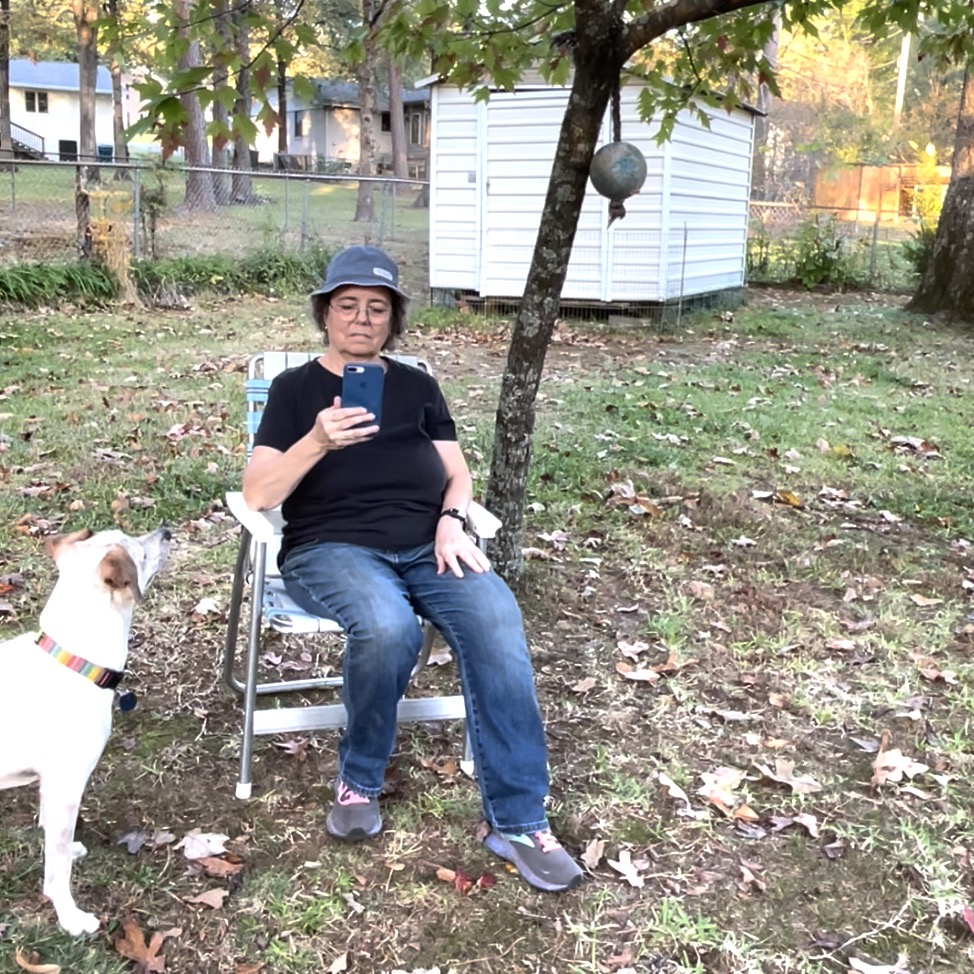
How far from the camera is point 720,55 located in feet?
14.0

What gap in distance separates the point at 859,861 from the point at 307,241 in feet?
42.7

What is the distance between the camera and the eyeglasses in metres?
2.80

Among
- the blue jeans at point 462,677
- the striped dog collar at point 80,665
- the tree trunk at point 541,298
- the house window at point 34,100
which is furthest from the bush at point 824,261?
the house window at point 34,100

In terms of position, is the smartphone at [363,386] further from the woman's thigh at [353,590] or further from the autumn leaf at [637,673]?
the autumn leaf at [637,673]

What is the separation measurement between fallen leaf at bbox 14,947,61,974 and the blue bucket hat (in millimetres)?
1746

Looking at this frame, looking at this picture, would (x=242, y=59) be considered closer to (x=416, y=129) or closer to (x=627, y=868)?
(x=627, y=868)

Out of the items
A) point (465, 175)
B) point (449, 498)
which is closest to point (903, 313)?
point (465, 175)

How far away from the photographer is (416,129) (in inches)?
1999

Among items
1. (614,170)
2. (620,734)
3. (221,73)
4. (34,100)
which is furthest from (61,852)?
(34,100)

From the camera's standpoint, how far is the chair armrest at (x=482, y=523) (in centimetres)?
277

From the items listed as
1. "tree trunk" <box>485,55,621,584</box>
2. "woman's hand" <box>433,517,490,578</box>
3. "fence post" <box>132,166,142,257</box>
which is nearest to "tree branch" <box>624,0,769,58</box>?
"tree trunk" <box>485,55,621,584</box>

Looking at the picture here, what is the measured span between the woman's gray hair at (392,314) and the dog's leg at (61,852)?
139cm

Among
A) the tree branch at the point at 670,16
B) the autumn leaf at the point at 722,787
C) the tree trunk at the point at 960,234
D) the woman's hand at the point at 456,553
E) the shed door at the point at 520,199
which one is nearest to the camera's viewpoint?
the woman's hand at the point at 456,553

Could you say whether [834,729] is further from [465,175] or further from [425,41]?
[465,175]
